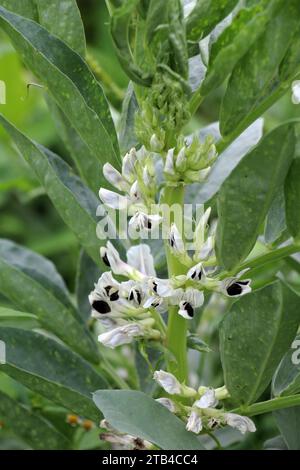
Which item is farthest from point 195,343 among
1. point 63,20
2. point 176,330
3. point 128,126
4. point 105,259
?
point 63,20

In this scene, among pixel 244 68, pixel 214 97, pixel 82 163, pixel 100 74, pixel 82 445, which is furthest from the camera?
pixel 214 97

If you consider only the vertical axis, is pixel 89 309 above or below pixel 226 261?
below

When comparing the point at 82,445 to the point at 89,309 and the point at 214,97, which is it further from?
the point at 214,97

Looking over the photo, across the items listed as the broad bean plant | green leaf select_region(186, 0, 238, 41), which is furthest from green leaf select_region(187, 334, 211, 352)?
green leaf select_region(186, 0, 238, 41)

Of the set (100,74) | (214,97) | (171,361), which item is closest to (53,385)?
(171,361)

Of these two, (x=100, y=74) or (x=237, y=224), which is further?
(x=100, y=74)

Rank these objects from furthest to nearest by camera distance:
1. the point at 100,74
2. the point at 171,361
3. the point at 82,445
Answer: the point at 100,74 < the point at 82,445 < the point at 171,361

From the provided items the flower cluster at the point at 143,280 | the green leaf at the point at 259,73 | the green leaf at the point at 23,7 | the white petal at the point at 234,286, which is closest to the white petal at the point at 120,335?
Result: the flower cluster at the point at 143,280

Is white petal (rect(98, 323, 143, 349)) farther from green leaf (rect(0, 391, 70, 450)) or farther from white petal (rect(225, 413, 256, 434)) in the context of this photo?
green leaf (rect(0, 391, 70, 450))
